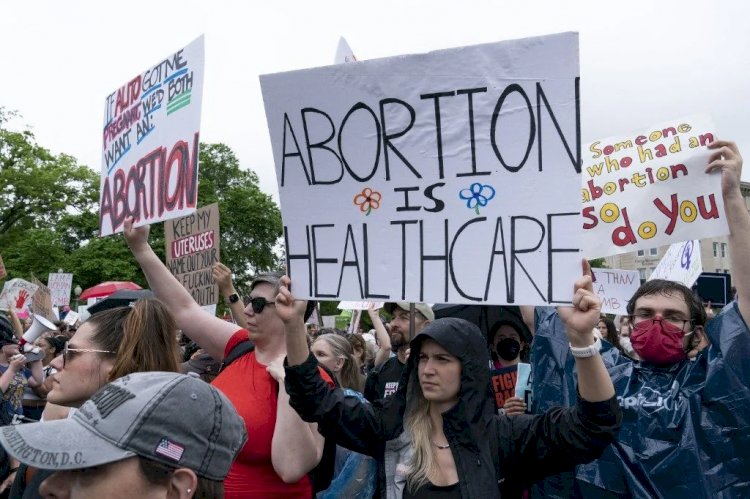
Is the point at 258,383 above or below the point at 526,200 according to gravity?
below

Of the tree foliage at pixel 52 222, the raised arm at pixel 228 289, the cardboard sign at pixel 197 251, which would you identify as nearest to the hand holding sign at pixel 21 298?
the cardboard sign at pixel 197 251

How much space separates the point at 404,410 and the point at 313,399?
0.41 meters

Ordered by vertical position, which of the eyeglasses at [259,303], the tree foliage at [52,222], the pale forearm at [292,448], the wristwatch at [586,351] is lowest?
the pale forearm at [292,448]

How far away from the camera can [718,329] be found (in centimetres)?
285

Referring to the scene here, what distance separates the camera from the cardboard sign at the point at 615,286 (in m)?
7.25

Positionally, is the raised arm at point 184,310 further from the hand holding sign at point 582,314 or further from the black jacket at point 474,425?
the hand holding sign at point 582,314

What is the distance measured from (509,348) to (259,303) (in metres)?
2.01

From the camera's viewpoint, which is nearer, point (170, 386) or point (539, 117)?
point (170, 386)

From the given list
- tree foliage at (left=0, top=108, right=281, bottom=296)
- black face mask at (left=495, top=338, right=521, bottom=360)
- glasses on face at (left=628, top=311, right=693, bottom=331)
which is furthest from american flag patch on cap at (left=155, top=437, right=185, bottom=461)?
tree foliage at (left=0, top=108, right=281, bottom=296)

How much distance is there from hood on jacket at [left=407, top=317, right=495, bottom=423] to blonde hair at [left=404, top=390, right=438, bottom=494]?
6cm

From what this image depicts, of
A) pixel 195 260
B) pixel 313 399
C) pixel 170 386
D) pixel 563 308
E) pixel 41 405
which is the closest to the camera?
pixel 170 386

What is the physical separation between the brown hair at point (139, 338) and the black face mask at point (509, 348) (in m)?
2.54

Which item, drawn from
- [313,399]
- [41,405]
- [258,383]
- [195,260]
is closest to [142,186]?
[258,383]

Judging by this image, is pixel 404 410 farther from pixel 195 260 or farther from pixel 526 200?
pixel 195 260
